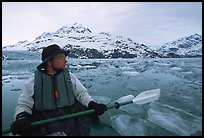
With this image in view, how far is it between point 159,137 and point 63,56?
2.02m

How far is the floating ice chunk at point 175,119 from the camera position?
4.04 meters

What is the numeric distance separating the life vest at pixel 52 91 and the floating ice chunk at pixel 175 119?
6.78 feet

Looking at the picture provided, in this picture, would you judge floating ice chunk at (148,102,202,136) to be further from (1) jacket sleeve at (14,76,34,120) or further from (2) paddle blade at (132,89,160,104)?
(1) jacket sleeve at (14,76,34,120)

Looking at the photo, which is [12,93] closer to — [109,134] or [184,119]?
[109,134]

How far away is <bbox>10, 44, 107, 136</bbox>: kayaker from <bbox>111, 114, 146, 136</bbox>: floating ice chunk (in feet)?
3.78

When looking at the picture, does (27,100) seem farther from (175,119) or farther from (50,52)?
(175,119)

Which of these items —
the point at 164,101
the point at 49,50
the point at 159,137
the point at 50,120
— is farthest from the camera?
the point at 164,101

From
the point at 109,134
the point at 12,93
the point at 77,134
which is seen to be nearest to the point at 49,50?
the point at 77,134

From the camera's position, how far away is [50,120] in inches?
107

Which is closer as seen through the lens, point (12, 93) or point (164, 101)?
point (164, 101)

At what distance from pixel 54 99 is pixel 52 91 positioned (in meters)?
0.10

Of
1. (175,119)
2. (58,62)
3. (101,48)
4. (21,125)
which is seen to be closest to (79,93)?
(58,62)

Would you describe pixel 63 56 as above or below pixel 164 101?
above

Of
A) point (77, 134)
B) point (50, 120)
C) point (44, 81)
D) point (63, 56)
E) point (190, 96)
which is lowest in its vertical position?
point (190, 96)
